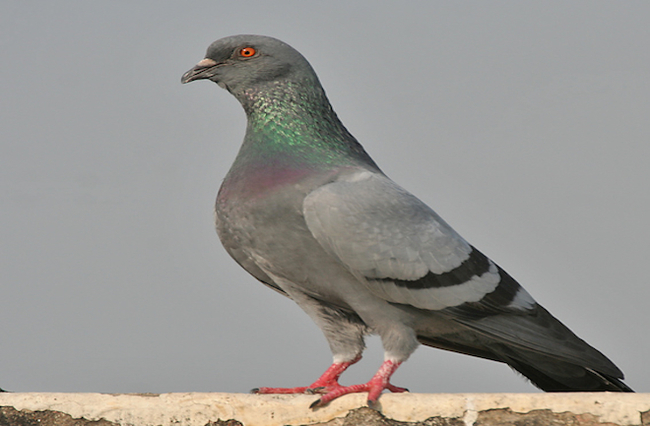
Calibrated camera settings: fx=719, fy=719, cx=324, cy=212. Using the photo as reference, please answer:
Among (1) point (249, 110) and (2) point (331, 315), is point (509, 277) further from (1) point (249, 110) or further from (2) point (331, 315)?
(1) point (249, 110)

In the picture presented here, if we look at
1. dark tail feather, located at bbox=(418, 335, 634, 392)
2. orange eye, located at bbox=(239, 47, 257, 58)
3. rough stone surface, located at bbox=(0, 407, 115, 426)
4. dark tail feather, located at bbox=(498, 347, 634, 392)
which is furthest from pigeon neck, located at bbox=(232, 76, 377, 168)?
rough stone surface, located at bbox=(0, 407, 115, 426)

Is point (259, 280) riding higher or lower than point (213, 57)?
lower

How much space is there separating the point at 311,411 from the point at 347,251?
3.15 feet

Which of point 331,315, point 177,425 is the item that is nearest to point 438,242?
point 331,315

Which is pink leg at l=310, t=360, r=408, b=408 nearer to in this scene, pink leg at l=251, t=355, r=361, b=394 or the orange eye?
pink leg at l=251, t=355, r=361, b=394

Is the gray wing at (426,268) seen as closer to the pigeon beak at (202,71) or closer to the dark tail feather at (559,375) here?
the dark tail feather at (559,375)

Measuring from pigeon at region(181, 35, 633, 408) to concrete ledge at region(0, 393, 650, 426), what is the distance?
13 cm

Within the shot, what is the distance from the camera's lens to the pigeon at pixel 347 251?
445cm

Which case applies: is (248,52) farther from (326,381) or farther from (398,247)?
(326,381)

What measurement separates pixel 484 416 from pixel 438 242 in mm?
1188

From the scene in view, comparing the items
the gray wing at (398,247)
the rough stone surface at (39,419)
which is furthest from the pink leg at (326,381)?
the rough stone surface at (39,419)

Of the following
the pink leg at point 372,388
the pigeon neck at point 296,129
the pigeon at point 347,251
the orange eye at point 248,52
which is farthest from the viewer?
the orange eye at point 248,52

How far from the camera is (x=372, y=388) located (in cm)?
423

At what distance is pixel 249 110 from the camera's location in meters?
5.12
